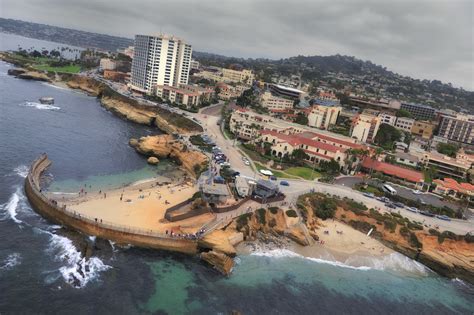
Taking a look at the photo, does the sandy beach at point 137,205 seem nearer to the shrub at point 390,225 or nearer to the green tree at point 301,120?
the shrub at point 390,225

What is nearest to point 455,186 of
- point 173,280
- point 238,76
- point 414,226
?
point 414,226

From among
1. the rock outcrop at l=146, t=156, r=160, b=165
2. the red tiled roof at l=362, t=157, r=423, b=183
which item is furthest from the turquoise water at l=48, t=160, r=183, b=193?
the red tiled roof at l=362, t=157, r=423, b=183

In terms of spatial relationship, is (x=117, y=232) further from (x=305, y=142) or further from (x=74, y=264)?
(x=305, y=142)

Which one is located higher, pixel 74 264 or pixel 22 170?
pixel 74 264

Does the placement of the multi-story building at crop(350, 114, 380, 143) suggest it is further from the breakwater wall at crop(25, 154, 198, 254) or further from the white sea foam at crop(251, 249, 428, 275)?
the breakwater wall at crop(25, 154, 198, 254)

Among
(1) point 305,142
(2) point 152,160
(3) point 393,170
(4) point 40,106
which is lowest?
(4) point 40,106

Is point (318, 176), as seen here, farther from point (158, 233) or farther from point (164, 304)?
point (164, 304)

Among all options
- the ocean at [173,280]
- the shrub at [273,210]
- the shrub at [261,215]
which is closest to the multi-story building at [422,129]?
the ocean at [173,280]
